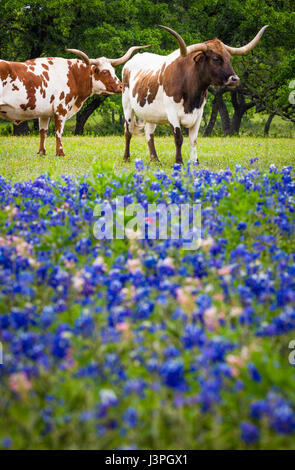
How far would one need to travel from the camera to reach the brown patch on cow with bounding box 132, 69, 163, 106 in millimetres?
10789

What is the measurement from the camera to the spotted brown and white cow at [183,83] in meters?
9.69

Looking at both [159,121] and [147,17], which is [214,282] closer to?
[159,121]

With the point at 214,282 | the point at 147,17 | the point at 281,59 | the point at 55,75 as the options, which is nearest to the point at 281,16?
the point at 281,59

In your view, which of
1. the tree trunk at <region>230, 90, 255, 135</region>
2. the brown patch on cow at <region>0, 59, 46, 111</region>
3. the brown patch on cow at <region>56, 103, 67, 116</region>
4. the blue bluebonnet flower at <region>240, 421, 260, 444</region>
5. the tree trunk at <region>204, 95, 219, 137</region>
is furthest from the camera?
the tree trunk at <region>230, 90, 255, 135</region>

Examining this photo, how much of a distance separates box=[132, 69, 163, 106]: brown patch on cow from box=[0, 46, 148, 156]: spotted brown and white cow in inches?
89.8

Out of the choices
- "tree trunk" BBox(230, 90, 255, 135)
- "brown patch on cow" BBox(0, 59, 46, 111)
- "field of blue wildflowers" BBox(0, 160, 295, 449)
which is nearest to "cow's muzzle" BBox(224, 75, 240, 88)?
"brown patch on cow" BBox(0, 59, 46, 111)

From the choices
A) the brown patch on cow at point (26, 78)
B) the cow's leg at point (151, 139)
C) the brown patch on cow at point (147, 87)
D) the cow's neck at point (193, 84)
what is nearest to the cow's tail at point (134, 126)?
the cow's leg at point (151, 139)

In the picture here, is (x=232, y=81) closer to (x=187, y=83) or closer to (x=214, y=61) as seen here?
(x=214, y=61)

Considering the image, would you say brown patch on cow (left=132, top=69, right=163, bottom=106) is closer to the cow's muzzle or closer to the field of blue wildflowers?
the cow's muzzle

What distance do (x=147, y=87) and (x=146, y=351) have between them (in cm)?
930

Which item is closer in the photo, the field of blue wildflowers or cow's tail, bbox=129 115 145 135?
the field of blue wildflowers

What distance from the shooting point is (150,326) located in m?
2.67

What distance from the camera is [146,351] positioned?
8.23 feet
